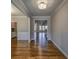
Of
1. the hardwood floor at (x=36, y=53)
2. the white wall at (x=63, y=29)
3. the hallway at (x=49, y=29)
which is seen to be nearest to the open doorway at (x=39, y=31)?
the hallway at (x=49, y=29)

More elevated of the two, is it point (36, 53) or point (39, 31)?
point (39, 31)

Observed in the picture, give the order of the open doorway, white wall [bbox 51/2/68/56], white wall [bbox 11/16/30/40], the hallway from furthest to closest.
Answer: the open doorway → white wall [bbox 11/16/30/40] → the hallway → white wall [bbox 51/2/68/56]

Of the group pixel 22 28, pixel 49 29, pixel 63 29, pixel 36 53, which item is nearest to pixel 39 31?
pixel 22 28

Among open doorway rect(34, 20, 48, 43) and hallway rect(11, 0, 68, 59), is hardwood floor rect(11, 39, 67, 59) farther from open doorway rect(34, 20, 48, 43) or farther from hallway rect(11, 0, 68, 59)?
open doorway rect(34, 20, 48, 43)

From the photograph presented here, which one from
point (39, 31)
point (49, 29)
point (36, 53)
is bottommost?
point (36, 53)

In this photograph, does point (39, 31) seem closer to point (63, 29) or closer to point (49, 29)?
point (49, 29)

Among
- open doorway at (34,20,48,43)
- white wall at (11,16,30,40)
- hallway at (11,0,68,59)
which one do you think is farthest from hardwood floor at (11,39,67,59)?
white wall at (11,16,30,40)

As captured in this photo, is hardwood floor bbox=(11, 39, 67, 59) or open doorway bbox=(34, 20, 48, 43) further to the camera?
open doorway bbox=(34, 20, 48, 43)

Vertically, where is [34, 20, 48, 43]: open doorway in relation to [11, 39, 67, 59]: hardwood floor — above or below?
above

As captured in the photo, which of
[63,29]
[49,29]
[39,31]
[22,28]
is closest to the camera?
[63,29]

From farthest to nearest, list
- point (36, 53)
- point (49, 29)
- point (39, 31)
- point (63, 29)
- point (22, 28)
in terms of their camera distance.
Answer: point (39, 31), point (22, 28), point (49, 29), point (36, 53), point (63, 29)

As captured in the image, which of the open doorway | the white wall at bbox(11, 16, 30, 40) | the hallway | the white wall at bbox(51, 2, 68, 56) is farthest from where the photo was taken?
the open doorway
